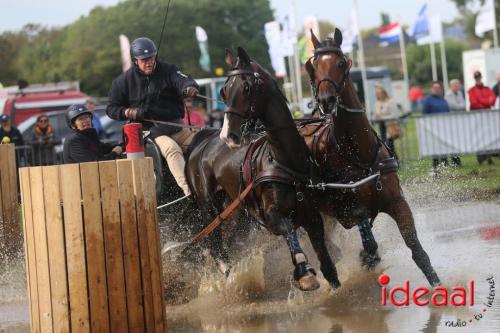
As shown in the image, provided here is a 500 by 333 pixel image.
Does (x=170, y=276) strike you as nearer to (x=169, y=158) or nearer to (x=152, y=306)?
(x=169, y=158)

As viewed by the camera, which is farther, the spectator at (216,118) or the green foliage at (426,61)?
the green foliage at (426,61)

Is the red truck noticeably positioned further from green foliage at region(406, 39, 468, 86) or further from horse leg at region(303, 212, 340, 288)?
green foliage at region(406, 39, 468, 86)

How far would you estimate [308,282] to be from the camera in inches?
338

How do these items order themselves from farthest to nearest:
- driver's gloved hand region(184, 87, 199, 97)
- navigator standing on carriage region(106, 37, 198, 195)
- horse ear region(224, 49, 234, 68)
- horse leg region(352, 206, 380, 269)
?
navigator standing on carriage region(106, 37, 198, 195) → driver's gloved hand region(184, 87, 199, 97) → horse leg region(352, 206, 380, 269) → horse ear region(224, 49, 234, 68)

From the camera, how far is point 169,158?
36.0 ft

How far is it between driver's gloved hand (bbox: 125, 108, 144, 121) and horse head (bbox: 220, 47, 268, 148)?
190cm

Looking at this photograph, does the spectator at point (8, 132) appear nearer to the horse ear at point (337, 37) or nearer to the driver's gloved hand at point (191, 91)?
the driver's gloved hand at point (191, 91)

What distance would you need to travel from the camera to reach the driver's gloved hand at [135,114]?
10.7m

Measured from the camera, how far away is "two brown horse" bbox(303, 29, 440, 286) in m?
8.63

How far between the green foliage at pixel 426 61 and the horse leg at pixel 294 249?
279 feet

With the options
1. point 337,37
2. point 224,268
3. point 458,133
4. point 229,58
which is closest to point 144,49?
point 229,58

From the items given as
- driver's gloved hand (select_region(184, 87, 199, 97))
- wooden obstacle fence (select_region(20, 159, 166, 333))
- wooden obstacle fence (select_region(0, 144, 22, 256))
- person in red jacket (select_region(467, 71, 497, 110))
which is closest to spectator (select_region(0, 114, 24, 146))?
wooden obstacle fence (select_region(0, 144, 22, 256))

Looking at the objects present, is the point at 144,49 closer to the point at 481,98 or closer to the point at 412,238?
the point at 412,238

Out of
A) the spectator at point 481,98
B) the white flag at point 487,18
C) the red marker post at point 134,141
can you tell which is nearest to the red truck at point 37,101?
the white flag at point 487,18
